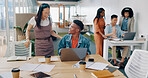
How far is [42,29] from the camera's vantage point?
334cm

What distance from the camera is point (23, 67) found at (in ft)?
7.27

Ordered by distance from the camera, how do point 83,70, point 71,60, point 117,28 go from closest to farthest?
point 83,70, point 71,60, point 117,28

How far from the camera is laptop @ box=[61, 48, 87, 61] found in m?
2.35

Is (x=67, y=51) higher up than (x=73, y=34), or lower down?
lower down

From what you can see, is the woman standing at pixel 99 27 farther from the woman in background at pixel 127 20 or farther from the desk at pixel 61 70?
the desk at pixel 61 70

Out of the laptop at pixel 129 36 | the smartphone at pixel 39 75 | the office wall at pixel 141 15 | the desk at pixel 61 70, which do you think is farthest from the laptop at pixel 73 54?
the office wall at pixel 141 15

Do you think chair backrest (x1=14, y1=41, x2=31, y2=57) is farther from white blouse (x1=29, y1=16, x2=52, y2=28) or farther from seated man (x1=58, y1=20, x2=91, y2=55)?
seated man (x1=58, y1=20, x2=91, y2=55)

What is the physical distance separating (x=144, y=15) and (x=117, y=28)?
42.2 inches

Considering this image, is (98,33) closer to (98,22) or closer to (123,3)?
(98,22)

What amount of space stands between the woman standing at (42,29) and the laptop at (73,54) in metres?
1.05

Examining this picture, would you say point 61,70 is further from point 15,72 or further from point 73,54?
point 15,72

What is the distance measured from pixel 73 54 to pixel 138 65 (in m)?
0.98

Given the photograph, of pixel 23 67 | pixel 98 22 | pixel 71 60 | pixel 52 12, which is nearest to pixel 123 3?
pixel 98 22

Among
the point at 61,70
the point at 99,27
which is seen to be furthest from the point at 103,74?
the point at 99,27
